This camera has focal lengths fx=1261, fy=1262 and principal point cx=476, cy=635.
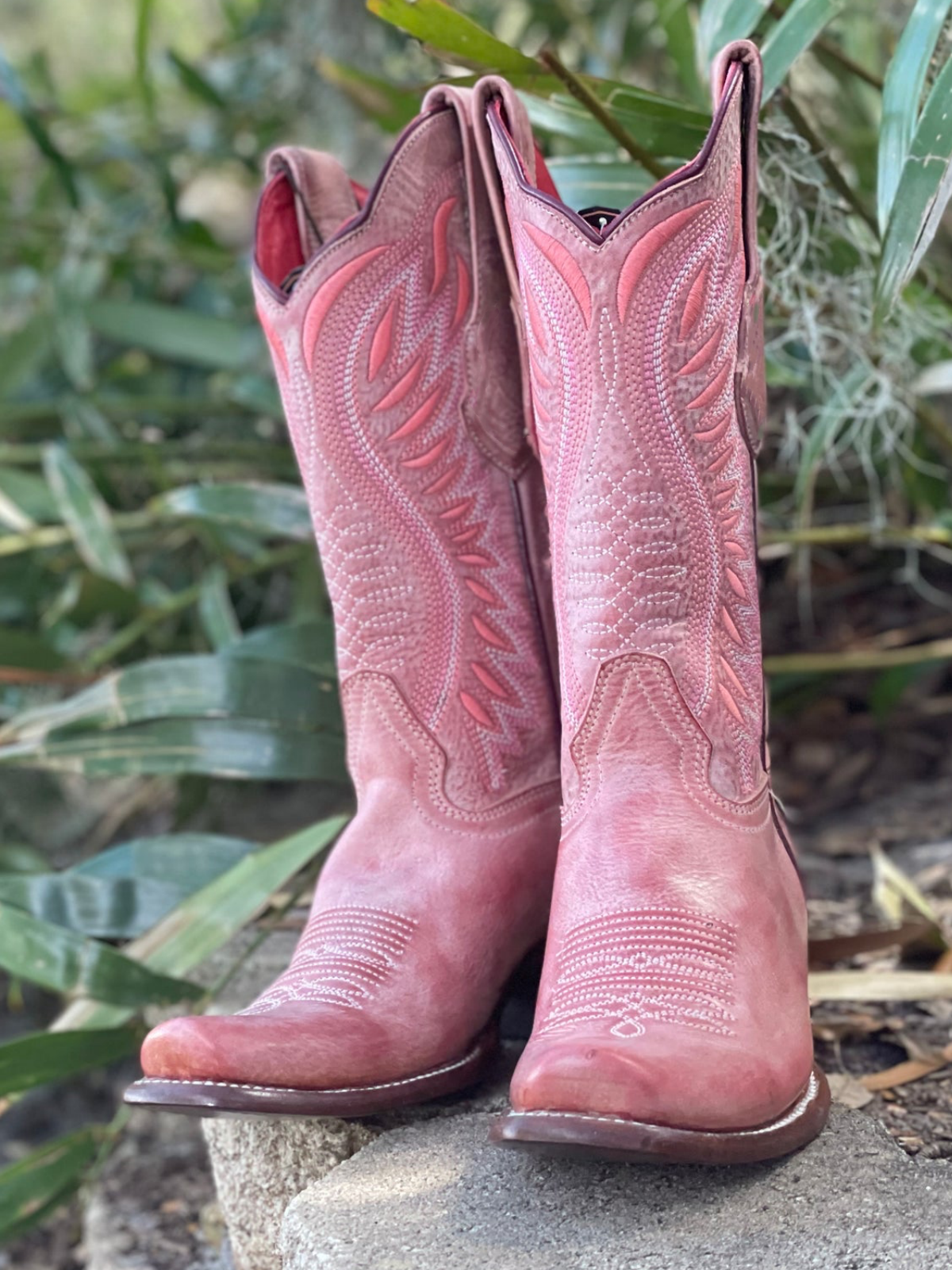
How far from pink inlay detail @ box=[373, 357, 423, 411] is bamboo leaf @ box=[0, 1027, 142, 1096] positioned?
0.50m

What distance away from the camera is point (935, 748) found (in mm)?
1621

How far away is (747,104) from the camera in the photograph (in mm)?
705

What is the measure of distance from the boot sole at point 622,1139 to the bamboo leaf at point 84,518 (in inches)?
37.9

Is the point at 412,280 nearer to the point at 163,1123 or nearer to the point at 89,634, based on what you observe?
the point at 163,1123

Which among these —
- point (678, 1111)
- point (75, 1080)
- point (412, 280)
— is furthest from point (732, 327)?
point (75, 1080)

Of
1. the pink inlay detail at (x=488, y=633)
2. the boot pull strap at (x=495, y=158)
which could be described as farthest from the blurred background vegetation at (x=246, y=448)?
the pink inlay detail at (x=488, y=633)

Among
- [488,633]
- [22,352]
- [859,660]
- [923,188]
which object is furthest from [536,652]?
[22,352]

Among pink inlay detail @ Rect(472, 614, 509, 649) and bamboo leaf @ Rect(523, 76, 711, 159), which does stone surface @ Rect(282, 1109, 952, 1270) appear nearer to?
pink inlay detail @ Rect(472, 614, 509, 649)

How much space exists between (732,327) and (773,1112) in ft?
1.35

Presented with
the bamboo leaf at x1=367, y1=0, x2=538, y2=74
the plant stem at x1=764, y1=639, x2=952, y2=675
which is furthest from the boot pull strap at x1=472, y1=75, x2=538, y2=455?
the plant stem at x1=764, y1=639, x2=952, y2=675

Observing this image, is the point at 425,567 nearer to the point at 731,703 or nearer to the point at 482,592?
the point at 482,592

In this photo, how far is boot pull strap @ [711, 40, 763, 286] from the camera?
0.69m

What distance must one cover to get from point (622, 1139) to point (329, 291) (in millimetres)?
503

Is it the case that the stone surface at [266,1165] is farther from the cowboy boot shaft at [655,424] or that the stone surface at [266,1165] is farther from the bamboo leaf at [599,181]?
the bamboo leaf at [599,181]
